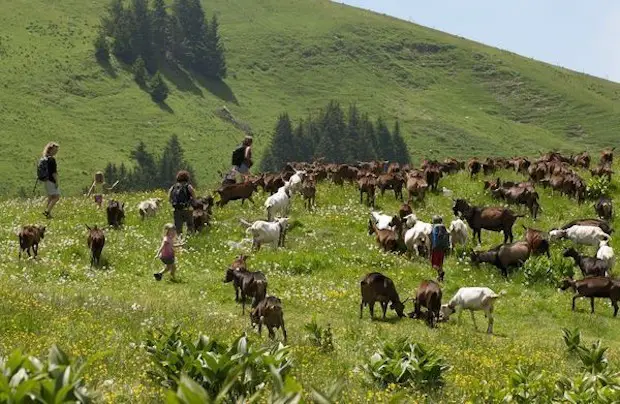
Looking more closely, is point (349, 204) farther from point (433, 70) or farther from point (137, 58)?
point (433, 70)

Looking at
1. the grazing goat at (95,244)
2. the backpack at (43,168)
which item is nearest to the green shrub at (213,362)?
the grazing goat at (95,244)

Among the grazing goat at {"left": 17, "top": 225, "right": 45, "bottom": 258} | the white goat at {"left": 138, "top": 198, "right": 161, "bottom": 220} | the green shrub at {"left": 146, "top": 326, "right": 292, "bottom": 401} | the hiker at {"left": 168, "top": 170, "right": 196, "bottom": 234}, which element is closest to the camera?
the green shrub at {"left": 146, "top": 326, "right": 292, "bottom": 401}

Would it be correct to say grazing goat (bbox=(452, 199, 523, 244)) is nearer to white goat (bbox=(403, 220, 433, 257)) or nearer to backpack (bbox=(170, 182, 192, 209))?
white goat (bbox=(403, 220, 433, 257))

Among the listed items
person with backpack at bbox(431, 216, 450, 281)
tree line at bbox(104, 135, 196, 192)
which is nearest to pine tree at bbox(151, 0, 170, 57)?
tree line at bbox(104, 135, 196, 192)

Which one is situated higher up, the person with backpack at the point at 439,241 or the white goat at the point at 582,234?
the white goat at the point at 582,234

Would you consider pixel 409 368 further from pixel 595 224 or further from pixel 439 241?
pixel 595 224

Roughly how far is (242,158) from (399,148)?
12029cm

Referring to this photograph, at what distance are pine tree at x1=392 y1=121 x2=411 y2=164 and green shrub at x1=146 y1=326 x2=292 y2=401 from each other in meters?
135

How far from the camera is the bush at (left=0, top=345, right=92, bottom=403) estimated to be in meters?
3.65

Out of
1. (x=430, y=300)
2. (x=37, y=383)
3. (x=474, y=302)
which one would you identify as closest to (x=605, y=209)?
(x=474, y=302)

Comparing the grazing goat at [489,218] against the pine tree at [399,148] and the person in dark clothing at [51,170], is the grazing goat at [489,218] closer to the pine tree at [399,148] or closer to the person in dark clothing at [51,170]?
the person in dark clothing at [51,170]

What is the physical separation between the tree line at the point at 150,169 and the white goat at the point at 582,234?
306 ft

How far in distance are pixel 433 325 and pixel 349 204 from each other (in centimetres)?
1359

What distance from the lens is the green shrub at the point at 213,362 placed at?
261 inches
